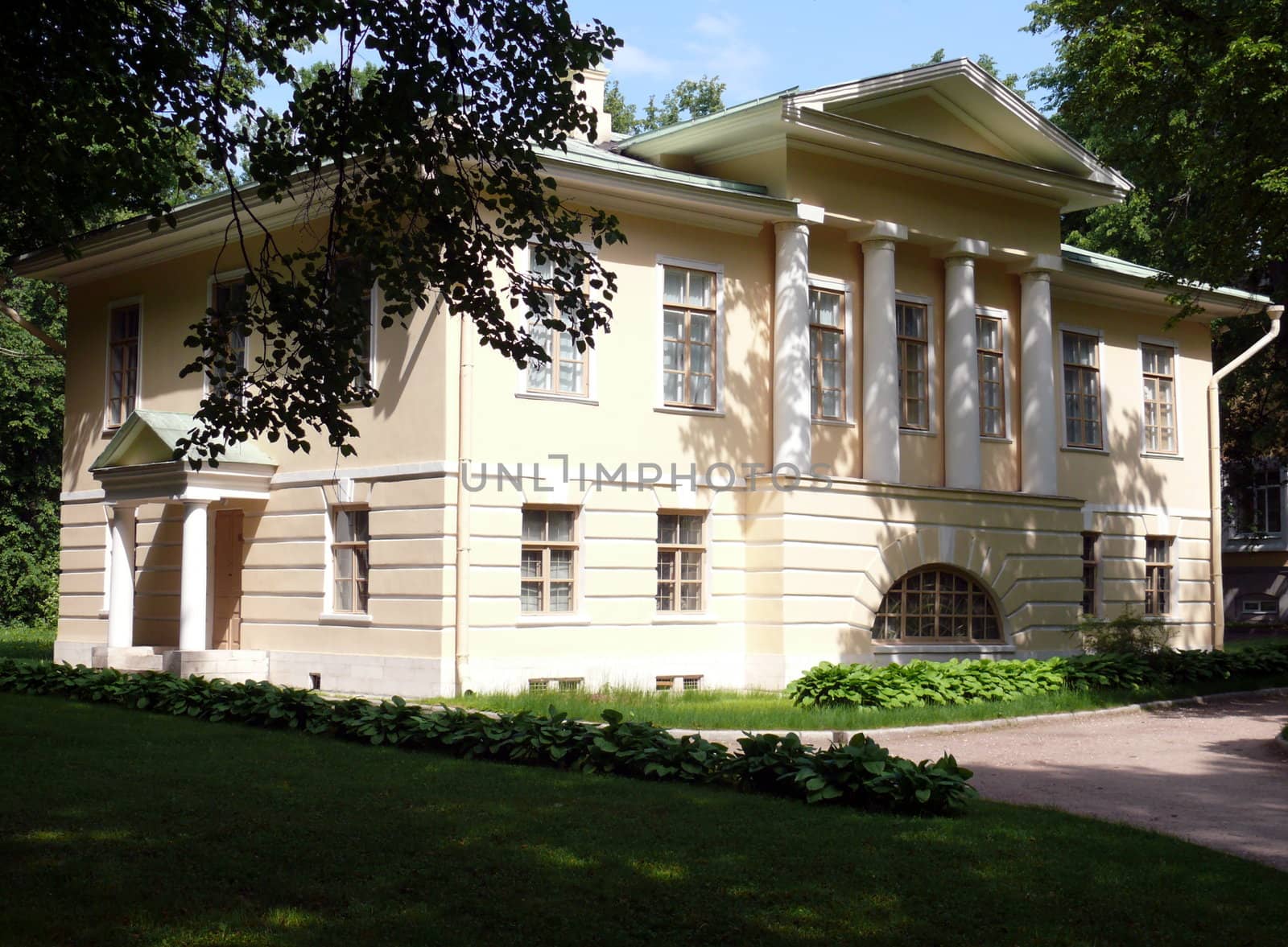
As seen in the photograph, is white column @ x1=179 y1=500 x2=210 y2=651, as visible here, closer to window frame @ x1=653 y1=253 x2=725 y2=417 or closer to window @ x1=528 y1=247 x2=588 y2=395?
window @ x1=528 y1=247 x2=588 y2=395

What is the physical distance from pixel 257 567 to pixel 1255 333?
26.5 meters

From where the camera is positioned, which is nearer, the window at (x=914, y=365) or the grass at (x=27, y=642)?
the window at (x=914, y=365)

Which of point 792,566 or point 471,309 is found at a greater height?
point 471,309

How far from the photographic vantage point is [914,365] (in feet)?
80.8

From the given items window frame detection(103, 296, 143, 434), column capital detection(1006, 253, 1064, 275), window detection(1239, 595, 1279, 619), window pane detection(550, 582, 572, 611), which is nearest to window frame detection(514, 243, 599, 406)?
window pane detection(550, 582, 572, 611)

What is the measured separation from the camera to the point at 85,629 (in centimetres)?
2542

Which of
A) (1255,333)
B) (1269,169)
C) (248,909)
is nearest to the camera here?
(248,909)

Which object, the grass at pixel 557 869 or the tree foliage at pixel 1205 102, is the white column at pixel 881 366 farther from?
the grass at pixel 557 869

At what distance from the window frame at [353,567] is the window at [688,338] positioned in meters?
4.93

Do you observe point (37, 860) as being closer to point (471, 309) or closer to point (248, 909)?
point (248, 909)

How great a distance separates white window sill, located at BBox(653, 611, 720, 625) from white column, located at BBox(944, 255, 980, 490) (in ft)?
17.8

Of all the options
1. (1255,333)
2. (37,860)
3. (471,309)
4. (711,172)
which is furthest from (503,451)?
(1255,333)

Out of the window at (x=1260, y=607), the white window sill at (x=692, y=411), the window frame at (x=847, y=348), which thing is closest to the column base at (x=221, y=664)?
the white window sill at (x=692, y=411)

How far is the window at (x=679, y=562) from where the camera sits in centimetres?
2175
